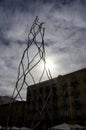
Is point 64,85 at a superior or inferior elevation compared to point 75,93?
superior

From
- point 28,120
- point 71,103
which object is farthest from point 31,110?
point 71,103

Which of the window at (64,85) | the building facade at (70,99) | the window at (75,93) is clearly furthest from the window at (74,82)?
the window at (64,85)

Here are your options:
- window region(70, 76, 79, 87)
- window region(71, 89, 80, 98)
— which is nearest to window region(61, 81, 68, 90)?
window region(70, 76, 79, 87)

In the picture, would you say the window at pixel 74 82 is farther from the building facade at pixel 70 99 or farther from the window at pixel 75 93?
the window at pixel 75 93

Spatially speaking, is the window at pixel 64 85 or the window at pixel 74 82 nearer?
the window at pixel 74 82

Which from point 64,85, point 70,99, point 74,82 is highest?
point 74,82

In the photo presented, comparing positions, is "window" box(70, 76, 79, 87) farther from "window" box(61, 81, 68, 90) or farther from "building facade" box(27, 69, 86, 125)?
"window" box(61, 81, 68, 90)

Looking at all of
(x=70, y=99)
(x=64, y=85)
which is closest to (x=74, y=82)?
Answer: (x=64, y=85)

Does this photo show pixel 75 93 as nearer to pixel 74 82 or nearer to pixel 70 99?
pixel 70 99

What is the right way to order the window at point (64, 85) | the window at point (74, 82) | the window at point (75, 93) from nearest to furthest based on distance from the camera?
the window at point (75, 93) → the window at point (74, 82) → the window at point (64, 85)

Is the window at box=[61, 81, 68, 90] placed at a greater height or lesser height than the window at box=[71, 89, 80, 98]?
greater

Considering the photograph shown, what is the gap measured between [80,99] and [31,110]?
14349 millimetres

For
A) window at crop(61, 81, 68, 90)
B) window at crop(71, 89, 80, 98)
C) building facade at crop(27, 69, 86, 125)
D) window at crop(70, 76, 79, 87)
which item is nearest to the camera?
building facade at crop(27, 69, 86, 125)

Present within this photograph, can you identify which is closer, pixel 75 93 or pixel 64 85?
pixel 75 93
